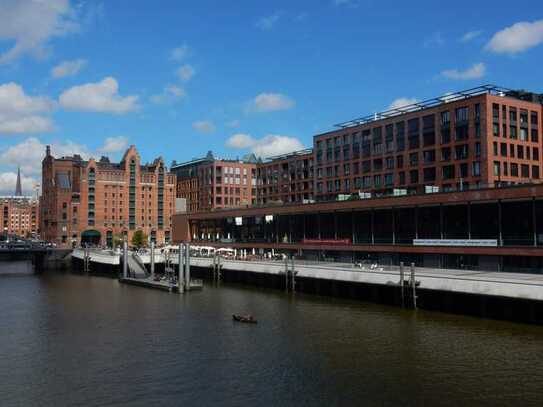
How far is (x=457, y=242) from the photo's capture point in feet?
255

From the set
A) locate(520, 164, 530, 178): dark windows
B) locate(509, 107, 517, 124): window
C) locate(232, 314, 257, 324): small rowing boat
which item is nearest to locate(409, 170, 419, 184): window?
locate(520, 164, 530, 178): dark windows

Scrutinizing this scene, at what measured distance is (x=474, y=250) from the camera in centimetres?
7544

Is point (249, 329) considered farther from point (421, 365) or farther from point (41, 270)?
point (41, 270)

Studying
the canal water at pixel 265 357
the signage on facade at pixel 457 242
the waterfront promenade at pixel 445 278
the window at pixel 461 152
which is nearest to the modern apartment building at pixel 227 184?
the window at pixel 461 152

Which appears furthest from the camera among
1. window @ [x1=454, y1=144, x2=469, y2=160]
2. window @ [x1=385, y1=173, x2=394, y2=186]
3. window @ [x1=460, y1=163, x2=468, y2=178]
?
window @ [x1=385, y1=173, x2=394, y2=186]

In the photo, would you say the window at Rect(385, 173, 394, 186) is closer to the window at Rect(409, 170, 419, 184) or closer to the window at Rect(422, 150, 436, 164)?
the window at Rect(409, 170, 419, 184)

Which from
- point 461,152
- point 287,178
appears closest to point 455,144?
point 461,152

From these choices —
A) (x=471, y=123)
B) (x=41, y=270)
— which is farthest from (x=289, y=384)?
(x=41, y=270)

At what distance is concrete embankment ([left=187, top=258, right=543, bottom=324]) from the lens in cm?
5403

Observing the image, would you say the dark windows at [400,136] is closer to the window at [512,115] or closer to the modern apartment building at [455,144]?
the modern apartment building at [455,144]

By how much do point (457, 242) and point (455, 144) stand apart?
26.0 meters

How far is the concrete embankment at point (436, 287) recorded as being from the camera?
177 feet

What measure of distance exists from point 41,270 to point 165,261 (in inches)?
1548

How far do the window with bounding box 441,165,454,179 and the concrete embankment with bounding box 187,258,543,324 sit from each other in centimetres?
3259
